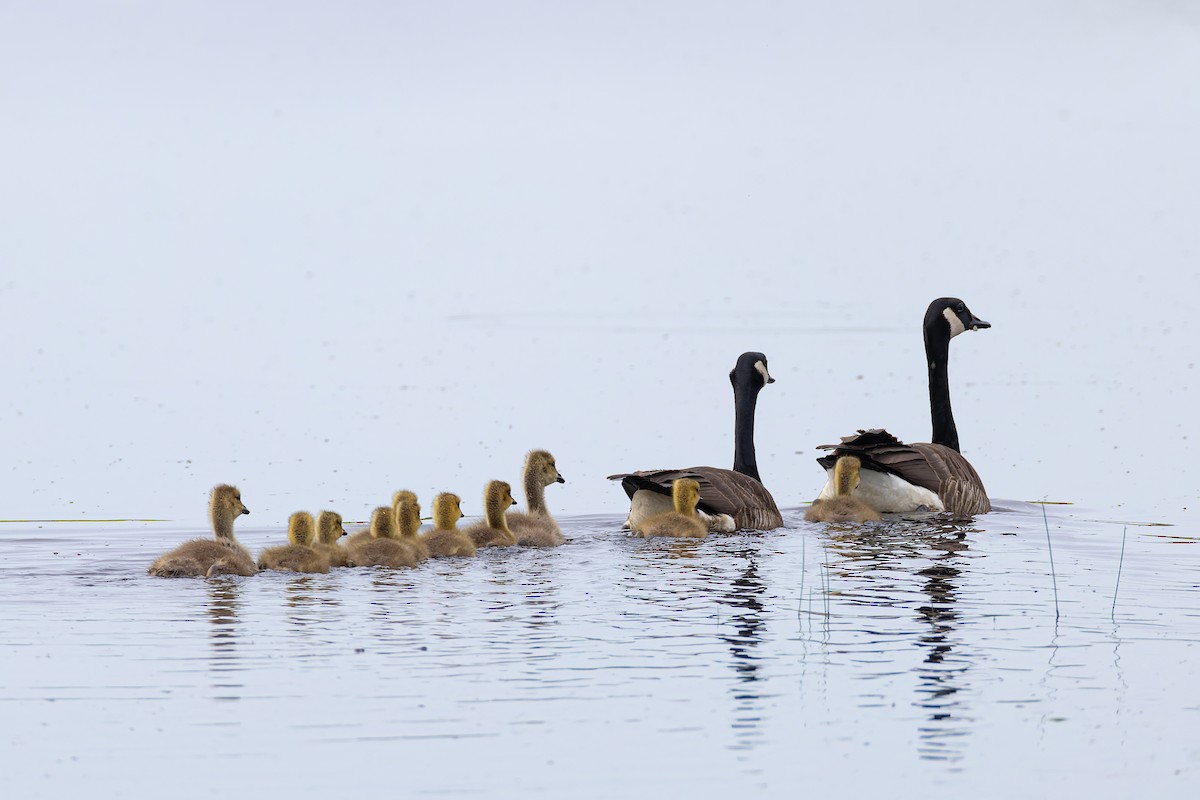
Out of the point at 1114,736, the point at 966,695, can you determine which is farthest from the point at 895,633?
the point at 1114,736

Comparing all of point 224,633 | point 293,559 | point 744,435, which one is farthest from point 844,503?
point 224,633

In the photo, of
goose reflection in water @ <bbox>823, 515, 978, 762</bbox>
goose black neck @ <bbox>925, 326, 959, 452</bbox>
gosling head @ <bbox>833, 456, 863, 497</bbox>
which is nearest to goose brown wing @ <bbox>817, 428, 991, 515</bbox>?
gosling head @ <bbox>833, 456, 863, 497</bbox>

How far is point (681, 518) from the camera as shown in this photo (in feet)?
49.0

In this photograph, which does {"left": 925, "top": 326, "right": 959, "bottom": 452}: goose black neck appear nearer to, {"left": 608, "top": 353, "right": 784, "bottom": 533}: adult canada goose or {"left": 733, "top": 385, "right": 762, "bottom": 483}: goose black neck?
{"left": 733, "top": 385, "right": 762, "bottom": 483}: goose black neck

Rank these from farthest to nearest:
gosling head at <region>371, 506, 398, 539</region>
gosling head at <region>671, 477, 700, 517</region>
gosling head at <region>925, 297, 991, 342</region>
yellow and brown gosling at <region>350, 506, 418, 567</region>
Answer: gosling head at <region>925, 297, 991, 342</region>
gosling head at <region>671, 477, 700, 517</region>
gosling head at <region>371, 506, 398, 539</region>
yellow and brown gosling at <region>350, 506, 418, 567</region>

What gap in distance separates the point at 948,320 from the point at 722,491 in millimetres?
5600

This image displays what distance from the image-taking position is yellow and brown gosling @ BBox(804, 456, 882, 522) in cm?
1617

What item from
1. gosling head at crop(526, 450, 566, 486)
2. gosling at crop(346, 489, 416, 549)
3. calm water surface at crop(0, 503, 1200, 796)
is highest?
gosling head at crop(526, 450, 566, 486)

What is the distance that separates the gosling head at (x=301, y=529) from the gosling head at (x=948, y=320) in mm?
9161

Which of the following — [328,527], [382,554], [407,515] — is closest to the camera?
[382,554]

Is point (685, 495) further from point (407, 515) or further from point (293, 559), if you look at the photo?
point (293, 559)

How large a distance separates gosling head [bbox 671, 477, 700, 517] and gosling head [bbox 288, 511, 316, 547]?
3540 mm

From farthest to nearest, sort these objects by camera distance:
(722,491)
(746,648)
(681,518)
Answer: (722,491), (681,518), (746,648)

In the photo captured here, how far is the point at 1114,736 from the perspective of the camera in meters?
7.71
